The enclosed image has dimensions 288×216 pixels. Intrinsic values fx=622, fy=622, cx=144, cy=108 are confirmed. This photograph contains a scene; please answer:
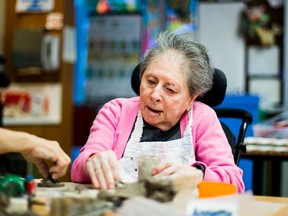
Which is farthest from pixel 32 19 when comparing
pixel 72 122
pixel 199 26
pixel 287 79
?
pixel 287 79

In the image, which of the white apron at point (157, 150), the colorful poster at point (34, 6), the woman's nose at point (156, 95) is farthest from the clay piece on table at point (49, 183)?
the colorful poster at point (34, 6)

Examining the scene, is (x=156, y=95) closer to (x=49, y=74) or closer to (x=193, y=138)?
(x=193, y=138)

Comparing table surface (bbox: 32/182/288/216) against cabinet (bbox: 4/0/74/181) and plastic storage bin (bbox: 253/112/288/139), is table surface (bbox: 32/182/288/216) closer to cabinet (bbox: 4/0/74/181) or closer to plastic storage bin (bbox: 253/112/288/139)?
plastic storage bin (bbox: 253/112/288/139)

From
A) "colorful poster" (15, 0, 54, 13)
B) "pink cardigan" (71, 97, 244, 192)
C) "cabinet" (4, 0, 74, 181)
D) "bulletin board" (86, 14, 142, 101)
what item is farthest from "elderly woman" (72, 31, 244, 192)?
"bulletin board" (86, 14, 142, 101)

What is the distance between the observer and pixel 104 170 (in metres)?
1.86

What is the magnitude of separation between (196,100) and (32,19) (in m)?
3.81

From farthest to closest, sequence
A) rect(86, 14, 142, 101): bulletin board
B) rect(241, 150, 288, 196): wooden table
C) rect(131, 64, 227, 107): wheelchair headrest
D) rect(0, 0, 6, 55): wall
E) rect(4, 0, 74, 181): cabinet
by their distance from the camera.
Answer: rect(86, 14, 142, 101): bulletin board, rect(0, 0, 6, 55): wall, rect(4, 0, 74, 181): cabinet, rect(241, 150, 288, 196): wooden table, rect(131, 64, 227, 107): wheelchair headrest

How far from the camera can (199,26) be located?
8109mm

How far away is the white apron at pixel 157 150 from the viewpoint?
2.23m

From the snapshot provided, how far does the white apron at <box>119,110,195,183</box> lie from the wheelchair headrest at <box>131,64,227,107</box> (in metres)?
0.31

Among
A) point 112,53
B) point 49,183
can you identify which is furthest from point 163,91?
point 112,53

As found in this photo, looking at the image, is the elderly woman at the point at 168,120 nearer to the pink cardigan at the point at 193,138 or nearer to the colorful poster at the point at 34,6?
the pink cardigan at the point at 193,138

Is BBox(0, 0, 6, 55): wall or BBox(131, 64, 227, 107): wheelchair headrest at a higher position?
BBox(0, 0, 6, 55): wall

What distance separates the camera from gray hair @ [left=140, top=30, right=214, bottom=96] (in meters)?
2.34
